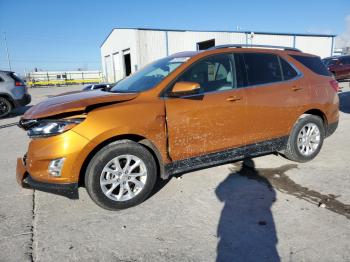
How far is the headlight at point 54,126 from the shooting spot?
296 centimetres

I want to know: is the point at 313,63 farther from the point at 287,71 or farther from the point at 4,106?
the point at 4,106

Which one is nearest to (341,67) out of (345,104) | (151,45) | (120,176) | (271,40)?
(345,104)

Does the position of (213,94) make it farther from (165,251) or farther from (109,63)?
(109,63)

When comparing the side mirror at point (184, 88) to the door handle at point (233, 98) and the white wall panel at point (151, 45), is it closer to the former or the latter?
the door handle at point (233, 98)

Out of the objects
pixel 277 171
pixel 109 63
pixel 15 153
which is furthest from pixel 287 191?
pixel 109 63

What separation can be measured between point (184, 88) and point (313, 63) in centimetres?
267

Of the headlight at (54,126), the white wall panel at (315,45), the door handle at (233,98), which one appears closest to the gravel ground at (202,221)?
the headlight at (54,126)

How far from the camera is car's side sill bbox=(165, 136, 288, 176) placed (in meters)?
3.57

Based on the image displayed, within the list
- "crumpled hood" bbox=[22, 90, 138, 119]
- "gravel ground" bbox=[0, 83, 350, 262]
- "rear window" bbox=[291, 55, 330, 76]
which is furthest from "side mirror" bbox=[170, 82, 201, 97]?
"rear window" bbox=[291, 55, 330, 76]

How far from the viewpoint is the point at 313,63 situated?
187 inches

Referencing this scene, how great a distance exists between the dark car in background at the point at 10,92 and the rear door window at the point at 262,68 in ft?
32.2

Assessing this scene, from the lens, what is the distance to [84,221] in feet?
10.2

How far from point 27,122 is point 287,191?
10.4 feet

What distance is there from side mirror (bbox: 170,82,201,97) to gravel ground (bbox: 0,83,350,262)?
128 centimetres
